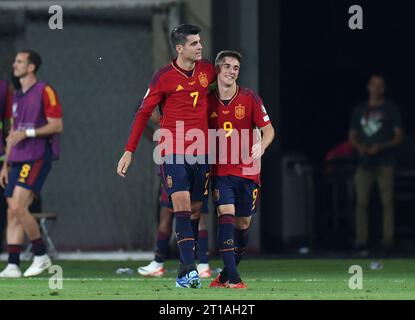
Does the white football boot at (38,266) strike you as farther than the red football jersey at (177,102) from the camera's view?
Yes

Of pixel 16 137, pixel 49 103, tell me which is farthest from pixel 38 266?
pixel 49 103

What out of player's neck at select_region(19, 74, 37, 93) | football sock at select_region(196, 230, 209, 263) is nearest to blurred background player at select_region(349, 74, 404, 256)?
football sock at select_region(196, 230, 209, 263)

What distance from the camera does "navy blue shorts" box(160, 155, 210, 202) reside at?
12.3 metres

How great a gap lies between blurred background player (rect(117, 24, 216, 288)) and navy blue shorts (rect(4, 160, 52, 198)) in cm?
266

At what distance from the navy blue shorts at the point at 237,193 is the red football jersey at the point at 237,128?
1.9 inches

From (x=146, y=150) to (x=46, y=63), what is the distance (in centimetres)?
162

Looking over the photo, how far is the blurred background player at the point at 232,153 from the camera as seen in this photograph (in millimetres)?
12422

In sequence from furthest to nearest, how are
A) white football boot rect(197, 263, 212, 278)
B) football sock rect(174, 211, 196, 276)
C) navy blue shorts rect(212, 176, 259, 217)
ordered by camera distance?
white football boot rect(197, 263, 212, 278) → navy blue shorts rect(212, 176, 259, 217) → football sock rect(174, 211, 196, 276)

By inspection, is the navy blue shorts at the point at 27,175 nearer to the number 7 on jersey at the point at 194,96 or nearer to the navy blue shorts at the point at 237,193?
the navy blue shorts at the point at 237,193

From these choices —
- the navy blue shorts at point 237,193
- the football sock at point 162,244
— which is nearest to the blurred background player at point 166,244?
the football sock at point 162,244

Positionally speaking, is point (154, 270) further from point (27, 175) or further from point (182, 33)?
point (182, 33)

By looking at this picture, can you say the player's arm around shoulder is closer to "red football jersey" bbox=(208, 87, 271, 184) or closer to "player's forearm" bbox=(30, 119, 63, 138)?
"red football jersey" bbox=(208, 87, 271, 184)
